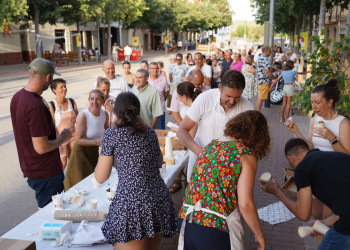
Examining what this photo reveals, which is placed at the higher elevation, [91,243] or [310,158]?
[310,158]

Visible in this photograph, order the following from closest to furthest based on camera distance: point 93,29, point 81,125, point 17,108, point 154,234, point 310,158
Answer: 1. point 310,158
2. point 154,234
3. point 17,108
4. point 81,125
5. point 93,29

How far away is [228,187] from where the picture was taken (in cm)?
250

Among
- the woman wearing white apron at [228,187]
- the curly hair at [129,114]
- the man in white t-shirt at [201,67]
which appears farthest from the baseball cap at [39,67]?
the man in white t-shirt at [201,67]

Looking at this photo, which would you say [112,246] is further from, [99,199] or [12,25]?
[12,25]

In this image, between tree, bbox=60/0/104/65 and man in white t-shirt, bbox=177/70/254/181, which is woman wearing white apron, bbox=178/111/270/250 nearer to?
man in white t-shirt, bbox=177/70/254/181

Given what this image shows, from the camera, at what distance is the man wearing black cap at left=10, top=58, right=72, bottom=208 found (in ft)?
11.5

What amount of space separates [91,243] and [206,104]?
1.78 meters

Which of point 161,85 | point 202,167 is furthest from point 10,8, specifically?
point 202,167

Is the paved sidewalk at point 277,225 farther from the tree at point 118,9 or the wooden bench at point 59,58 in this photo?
the tree at point 118,9

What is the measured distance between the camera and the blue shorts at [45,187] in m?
3.87

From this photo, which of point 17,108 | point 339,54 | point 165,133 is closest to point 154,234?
point 17,108

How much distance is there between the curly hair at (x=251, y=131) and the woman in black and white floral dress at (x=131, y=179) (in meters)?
0.68

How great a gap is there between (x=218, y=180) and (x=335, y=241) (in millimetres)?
923

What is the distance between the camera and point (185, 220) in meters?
2.69
